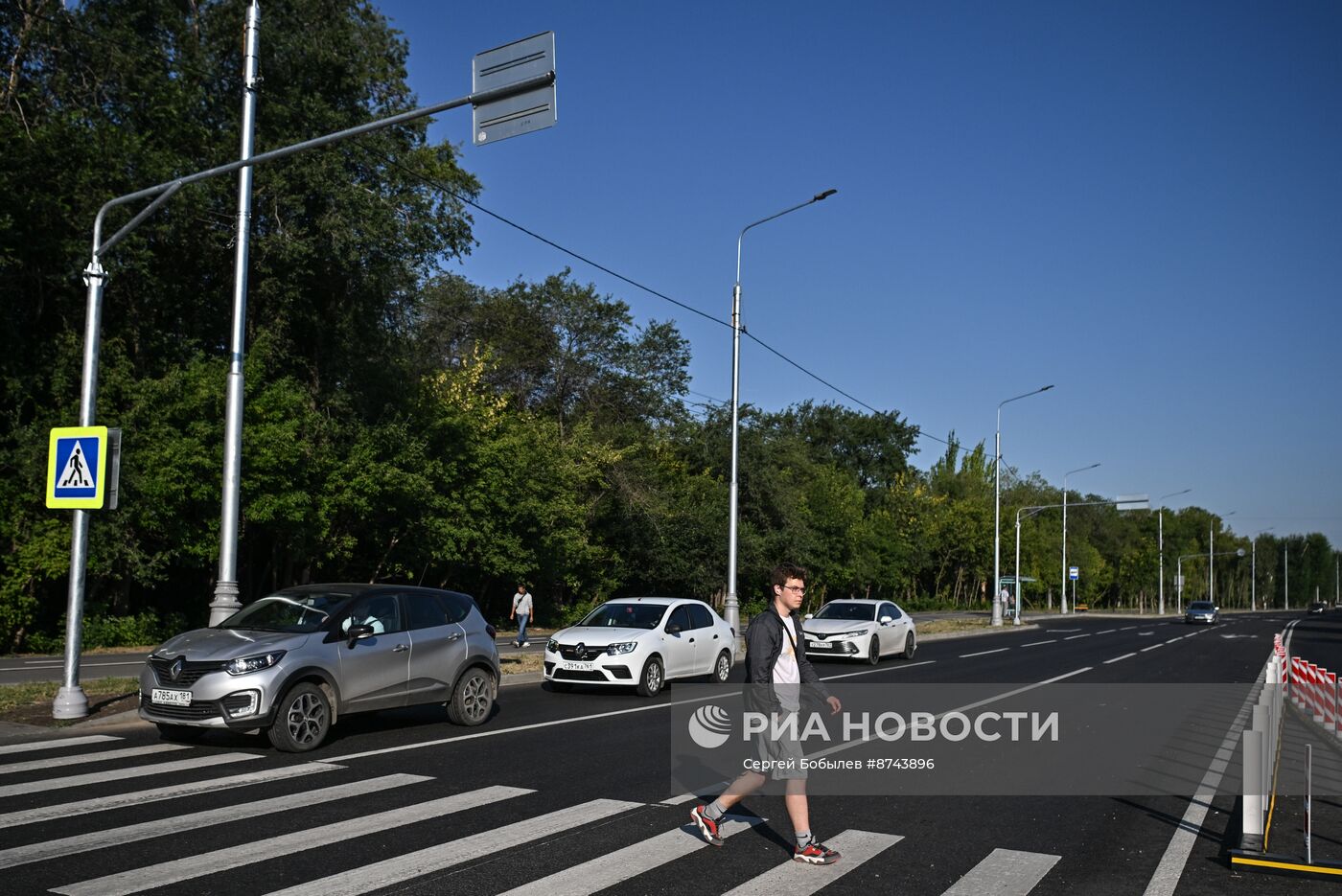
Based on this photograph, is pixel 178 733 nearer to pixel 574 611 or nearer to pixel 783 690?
pixel 783 690

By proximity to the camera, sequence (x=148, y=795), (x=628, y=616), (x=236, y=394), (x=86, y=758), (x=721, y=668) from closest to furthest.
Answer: (x=148, y=795)
(x=86, y=758)
(x=236, y=394)
(x=628, y=616)
(x=721, y=668)

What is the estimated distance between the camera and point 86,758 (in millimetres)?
9797

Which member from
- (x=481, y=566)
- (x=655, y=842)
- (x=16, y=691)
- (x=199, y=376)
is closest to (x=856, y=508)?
(x=481, y=566)

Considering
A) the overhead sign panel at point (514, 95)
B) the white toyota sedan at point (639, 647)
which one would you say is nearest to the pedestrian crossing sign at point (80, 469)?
the overhead sign panel at point (514, 95)

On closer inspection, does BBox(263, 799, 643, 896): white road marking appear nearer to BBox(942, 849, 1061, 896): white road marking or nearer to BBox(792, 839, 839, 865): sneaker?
BBox(792, 839, 839, 865): sneaker

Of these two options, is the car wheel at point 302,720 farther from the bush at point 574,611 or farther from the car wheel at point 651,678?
the bush at point 574,611

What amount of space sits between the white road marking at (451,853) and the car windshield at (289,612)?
4258 mm

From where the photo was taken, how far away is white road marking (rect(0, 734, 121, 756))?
10.3 meters

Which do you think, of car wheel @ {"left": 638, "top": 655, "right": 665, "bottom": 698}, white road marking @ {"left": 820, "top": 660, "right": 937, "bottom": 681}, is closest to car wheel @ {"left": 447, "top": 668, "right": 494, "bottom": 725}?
car wheel @ {"left": 638, "top": 655, "right": 665, "bottom": 698}

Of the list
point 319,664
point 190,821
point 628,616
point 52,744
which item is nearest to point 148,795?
point 190,821

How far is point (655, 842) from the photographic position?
23.2ft

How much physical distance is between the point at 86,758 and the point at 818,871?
7.06 meters

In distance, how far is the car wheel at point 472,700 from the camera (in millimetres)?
12477

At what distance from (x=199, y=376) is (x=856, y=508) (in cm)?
5041
